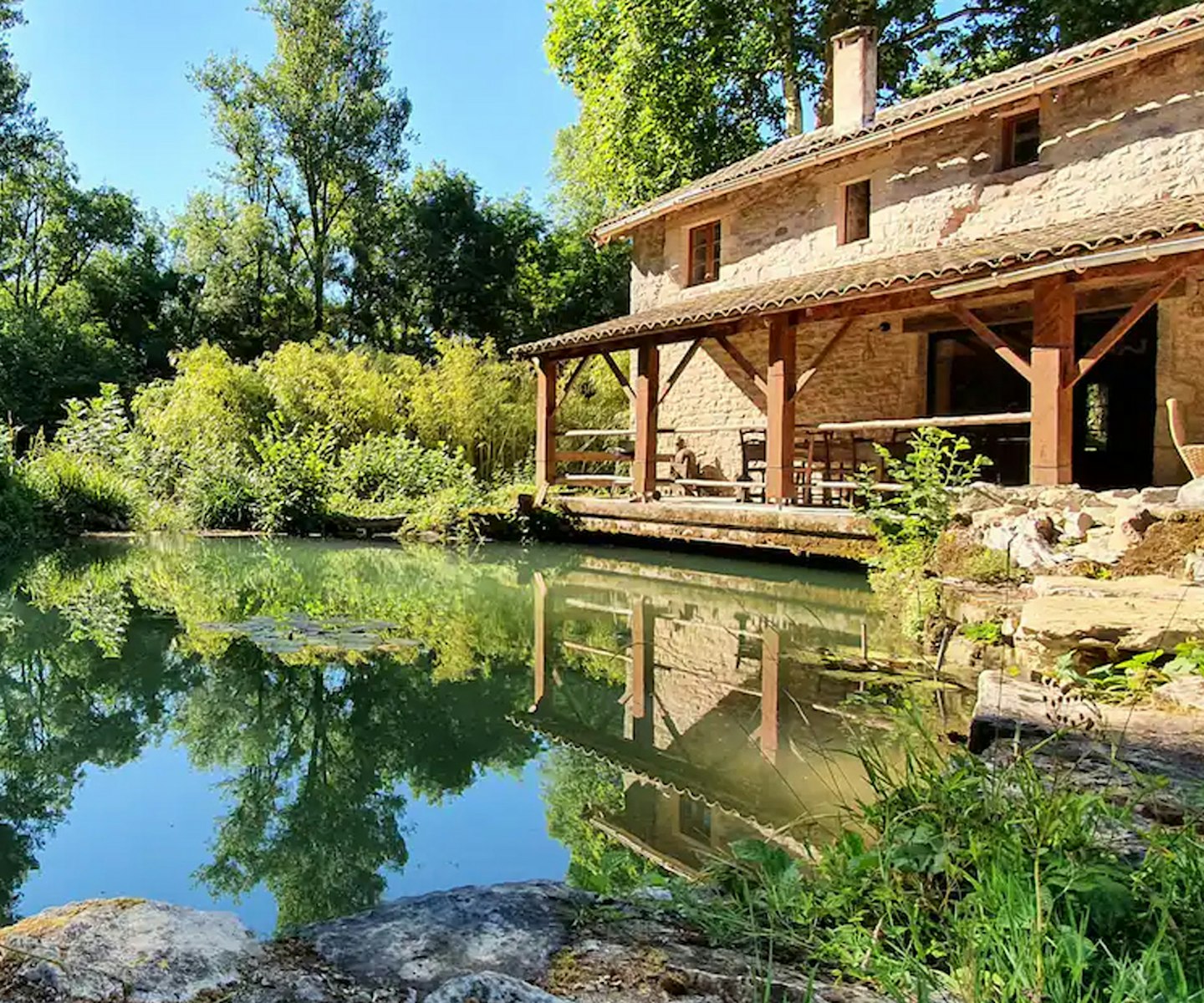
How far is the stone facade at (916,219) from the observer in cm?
1010

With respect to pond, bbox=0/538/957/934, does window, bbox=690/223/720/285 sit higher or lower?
higher

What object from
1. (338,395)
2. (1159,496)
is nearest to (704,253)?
(338,395)

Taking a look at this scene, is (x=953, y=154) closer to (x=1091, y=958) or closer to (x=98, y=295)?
(x=1091, y=958)

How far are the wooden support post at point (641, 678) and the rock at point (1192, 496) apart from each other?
3.67 metres

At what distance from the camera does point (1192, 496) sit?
6145mm

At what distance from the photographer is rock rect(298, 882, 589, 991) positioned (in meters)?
1.73

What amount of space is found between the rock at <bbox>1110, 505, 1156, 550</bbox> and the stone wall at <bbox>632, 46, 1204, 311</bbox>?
227 inches

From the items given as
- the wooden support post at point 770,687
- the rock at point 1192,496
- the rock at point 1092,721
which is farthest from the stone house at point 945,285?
the rock at point 1092,721

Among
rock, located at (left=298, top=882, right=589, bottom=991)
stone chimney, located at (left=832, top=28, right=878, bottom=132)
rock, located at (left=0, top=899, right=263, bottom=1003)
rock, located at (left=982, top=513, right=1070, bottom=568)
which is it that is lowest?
rock, located at (left=298, top=882, right=589, bottom=991)

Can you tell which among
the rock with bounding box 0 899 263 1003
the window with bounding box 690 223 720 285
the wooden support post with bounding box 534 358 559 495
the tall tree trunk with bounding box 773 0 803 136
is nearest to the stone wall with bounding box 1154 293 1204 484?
the window with bounding box 690 223 720 285

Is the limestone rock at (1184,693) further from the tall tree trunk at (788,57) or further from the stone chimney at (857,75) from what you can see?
the tall tree trunk at (788,57)

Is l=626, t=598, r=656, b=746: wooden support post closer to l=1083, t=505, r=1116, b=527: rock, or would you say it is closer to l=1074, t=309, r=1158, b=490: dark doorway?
l=1083, t=505, r=1116, b=527: rock

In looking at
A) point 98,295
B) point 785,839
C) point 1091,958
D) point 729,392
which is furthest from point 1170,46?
point 98,295

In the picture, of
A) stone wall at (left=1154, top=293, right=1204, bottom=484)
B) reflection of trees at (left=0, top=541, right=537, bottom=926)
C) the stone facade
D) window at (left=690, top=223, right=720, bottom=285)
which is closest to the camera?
reflection of trees at (left=0, top=541, right=537, bottom=926)
